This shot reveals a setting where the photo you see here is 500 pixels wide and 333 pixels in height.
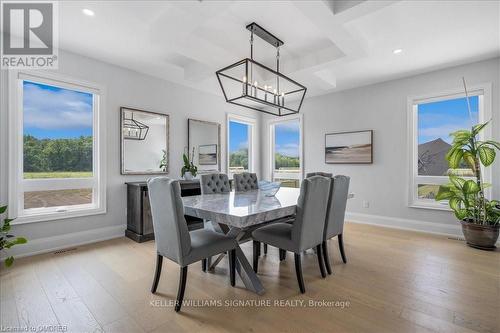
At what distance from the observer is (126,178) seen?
12.3 ft

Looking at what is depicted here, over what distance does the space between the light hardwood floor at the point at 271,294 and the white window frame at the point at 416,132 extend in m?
1.09

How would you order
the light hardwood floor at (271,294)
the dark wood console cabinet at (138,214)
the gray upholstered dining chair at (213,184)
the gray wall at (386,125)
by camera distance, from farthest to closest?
the gray wall at (386,125) < the dark wood console cabinet at (138,214) < the gray upholstered dining chair at (213,184) < the light hardwood floor at (271,294)

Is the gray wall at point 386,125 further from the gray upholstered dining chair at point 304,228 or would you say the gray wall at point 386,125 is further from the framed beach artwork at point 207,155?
the gray upholstered dining chair at point 304,228

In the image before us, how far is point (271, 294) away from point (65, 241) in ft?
9.42

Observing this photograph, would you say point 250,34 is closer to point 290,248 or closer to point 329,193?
point 329,193

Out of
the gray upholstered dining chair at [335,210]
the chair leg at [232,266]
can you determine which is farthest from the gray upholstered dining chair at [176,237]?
the gray upholstered dining chair at [335,210]

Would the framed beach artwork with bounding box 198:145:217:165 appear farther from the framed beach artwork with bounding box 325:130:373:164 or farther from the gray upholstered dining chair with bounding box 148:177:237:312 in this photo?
the gray upholstered dining chair with bounding box 148:177:237:312

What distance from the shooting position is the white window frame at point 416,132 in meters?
3.45

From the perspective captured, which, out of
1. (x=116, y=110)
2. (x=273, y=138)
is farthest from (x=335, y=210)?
(x=273, y=138)

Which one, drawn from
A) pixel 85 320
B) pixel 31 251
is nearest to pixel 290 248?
pixel 85 320

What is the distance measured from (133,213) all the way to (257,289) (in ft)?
7.86

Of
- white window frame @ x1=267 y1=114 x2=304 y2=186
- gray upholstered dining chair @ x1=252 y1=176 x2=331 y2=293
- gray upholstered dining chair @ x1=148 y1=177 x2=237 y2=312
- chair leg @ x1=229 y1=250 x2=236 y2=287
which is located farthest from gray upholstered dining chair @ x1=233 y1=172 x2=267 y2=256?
white window frame @ x1=267 y1=114 x2=304 y2=186

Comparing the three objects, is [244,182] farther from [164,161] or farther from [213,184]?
[164,161]

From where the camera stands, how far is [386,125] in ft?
14.1
